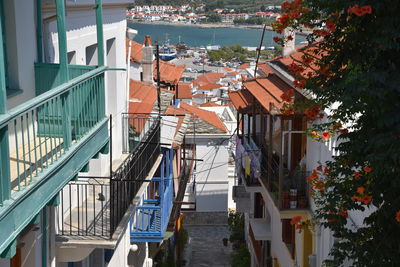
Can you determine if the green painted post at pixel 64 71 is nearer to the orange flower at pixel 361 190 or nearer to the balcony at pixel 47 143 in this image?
the balcony at pixel 47 143

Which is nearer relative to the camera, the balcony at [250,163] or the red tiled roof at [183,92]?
the balcony at [250,163]

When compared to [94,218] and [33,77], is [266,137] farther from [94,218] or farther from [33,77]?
[33,77]

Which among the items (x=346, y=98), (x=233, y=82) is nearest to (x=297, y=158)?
(x=346, y=98)

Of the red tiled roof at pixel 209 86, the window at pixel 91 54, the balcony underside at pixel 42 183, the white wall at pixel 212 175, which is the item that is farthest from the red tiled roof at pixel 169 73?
the red tiled roof at pixel 209 86

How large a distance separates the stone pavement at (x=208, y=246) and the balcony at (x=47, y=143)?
1965 cm

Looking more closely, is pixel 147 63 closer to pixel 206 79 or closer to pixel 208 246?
pixel 208 246

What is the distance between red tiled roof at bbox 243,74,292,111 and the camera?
1551 centimetres

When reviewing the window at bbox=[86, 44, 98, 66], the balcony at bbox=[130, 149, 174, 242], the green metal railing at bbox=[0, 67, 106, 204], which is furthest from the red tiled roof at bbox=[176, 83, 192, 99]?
the green metal railing at bbox=[0, 67, 106, 204]

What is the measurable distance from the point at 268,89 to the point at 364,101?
11409 millimetres

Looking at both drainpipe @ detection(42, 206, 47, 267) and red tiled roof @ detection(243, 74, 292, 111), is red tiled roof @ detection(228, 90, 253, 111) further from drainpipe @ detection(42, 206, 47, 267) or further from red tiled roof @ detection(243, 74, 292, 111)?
drainpipe @ detection(42, 206, 47, 267)

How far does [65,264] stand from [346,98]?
6986mm

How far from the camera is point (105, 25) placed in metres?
13.7

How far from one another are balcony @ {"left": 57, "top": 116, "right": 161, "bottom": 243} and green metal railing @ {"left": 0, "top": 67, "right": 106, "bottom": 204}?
184 centimetres

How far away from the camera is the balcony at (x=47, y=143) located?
554 centimetres
